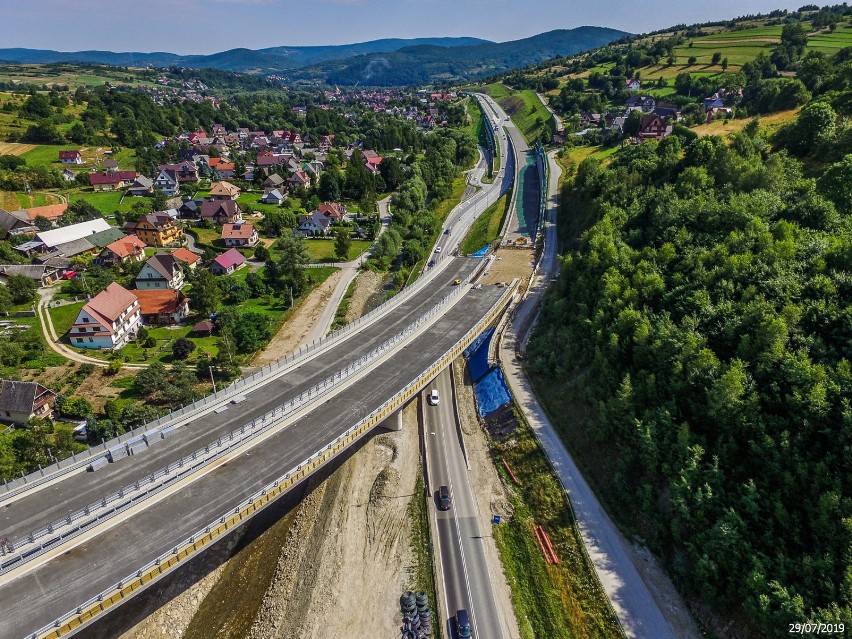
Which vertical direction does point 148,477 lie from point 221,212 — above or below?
below

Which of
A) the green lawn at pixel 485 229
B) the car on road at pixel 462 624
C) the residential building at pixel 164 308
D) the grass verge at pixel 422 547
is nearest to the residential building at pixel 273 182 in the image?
the green lawn at pixel 485 229

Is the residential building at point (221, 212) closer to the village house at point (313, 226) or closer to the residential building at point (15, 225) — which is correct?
the village house at point (313, 226)

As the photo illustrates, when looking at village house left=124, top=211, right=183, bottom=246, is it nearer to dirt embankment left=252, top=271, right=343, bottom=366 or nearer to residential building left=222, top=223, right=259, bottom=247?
residential building left=222, top=223, right=259, bottom=247

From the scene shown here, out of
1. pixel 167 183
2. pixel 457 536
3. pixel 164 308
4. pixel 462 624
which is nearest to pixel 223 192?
pixel 167 183

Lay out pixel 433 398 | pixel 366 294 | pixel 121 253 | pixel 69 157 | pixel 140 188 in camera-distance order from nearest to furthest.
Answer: pixel 433 398
pixel 366 294
pixel 121 253
pixel 140 188
pixel 69 157

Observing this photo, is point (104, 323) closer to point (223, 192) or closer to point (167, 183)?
point (223, 192)

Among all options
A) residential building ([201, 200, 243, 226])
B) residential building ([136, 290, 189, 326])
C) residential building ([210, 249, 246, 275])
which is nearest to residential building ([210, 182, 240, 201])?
residential building ([201, 200, 243, 226])
